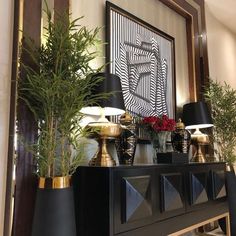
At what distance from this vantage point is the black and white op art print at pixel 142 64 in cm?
218

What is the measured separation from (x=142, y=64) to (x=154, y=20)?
0.61 metres

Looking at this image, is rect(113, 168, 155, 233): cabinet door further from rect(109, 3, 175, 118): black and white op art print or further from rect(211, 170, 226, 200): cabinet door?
rect(211, 170, 226, 200): cabinet door

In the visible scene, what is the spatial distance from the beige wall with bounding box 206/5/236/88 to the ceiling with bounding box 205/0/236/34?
5cm

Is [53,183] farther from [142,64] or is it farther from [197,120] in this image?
[197,120]

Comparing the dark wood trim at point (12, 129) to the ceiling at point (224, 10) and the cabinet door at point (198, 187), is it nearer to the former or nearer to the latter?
the cabinet door at point (198, 187)

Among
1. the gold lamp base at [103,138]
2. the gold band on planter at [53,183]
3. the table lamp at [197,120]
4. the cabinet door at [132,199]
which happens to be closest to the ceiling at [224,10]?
the table lamp at [197,120]

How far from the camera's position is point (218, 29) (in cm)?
398

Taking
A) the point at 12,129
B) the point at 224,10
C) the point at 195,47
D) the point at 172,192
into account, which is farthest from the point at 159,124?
the point at 224,10

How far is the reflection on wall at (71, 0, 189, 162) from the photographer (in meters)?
2.01

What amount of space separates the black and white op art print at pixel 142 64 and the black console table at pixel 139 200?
664 millimetres

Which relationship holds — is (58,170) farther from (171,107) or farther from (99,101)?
(171,107)

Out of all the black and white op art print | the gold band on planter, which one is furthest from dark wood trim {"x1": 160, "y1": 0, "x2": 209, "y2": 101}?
the gold band on planter

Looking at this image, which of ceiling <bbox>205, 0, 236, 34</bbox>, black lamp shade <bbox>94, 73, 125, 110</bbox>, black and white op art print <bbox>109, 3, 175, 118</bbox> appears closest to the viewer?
black lamp shade <bbox>94, 73, 125, 110</bbox>

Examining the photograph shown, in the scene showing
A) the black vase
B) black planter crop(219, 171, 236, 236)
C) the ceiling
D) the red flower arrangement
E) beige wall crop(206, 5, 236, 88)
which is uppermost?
the ceiling
